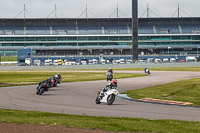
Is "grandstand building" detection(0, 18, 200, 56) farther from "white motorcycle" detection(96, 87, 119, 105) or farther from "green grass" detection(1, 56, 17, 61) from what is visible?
"white motorcycle" detection(96, 87, 119, 105)

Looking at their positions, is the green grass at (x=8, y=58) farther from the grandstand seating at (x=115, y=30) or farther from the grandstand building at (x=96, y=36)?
the grandstand seating at (x=115, y=30)


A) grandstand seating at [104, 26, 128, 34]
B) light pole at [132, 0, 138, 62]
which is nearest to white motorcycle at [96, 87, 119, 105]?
light pole at [132, 0, 138, 62]

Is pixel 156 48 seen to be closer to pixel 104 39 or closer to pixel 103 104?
pixel 104 39

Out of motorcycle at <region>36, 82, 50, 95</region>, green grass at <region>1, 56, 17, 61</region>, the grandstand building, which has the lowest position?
motorcycle at <region>36, 82, 50, 95</region>

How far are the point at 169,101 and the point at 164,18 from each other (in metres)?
143

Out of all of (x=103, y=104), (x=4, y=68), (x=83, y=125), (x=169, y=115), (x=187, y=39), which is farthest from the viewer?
(x=187, y=39)

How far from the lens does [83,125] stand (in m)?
13.7

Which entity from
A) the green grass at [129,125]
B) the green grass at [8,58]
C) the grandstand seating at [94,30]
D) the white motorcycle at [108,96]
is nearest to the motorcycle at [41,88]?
the white motorcycle at [108,96]

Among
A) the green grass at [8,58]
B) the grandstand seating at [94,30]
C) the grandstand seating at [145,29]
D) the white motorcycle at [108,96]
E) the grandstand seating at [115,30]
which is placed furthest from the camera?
the grandstand seating at [115,30]

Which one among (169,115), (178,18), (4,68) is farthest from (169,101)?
(178,18)

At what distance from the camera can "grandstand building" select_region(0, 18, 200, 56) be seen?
157625 mm

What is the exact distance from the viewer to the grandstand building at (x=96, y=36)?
157625mm

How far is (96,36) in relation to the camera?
15788 cm

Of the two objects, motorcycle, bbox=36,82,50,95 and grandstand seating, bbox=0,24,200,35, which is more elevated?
grandstand seating, bbox=0,24,200,35
